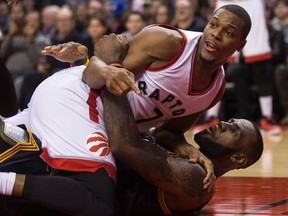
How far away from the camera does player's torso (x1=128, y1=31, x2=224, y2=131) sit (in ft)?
12.3

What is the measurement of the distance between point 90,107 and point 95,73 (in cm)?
21

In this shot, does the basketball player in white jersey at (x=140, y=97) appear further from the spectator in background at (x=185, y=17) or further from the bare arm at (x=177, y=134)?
the spectator in background at (x=185, y=17)

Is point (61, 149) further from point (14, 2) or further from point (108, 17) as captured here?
point (108, 17)

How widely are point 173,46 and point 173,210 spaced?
0.85m

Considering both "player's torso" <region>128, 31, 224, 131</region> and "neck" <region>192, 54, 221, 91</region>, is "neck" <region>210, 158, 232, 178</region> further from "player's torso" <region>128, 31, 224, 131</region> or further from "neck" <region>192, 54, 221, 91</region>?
"neck" <region>192, 54, 221, 91</region>

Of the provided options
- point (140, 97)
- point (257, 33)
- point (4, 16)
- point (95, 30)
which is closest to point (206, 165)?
point (140, 97)

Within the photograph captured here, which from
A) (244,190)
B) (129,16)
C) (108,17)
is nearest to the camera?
(244,190)

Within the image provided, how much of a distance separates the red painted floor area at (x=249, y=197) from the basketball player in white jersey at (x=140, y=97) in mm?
449

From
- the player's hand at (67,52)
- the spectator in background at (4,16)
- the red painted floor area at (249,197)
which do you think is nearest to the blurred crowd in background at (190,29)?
the spectator in background at (4,16)

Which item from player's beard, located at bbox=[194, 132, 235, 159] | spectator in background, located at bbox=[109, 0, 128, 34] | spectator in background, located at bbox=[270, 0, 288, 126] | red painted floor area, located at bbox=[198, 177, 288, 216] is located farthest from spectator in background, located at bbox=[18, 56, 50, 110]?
player's beard, located at bbox=[194, 132, 235, 159]

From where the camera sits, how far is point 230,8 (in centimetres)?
371

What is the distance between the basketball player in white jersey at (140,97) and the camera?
3605 mm

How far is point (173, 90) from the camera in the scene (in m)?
3.78

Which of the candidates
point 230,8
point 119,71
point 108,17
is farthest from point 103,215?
point 108,17
